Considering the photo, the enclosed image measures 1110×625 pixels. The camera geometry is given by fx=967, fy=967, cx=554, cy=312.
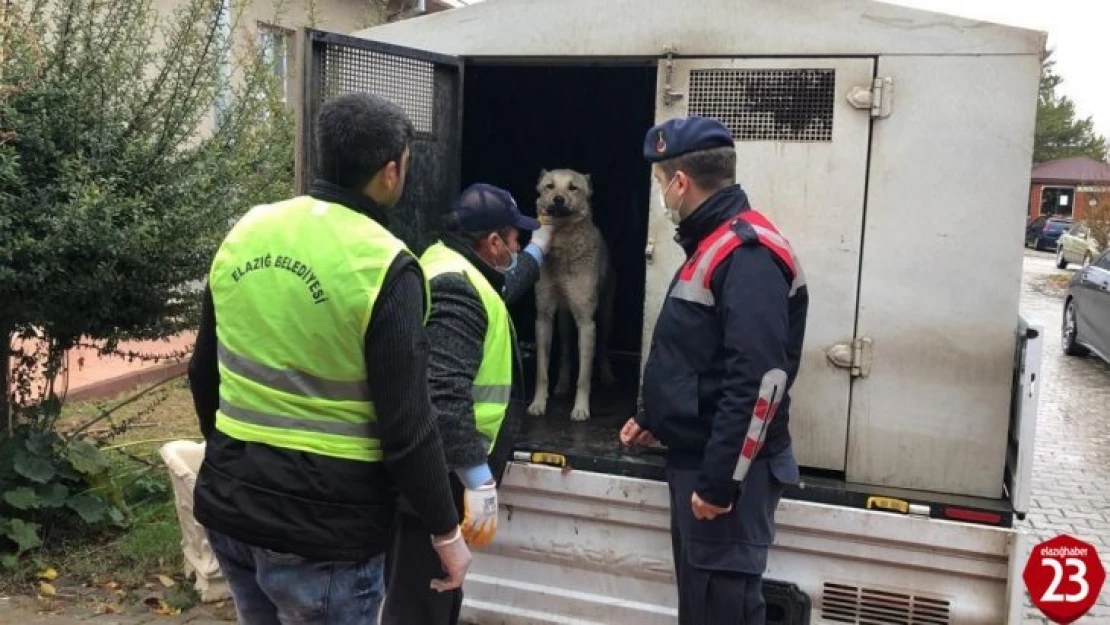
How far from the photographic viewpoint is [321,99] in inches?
154

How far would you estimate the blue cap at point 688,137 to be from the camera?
10.3 feet

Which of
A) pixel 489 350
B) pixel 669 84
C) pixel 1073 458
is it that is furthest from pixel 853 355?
pixel 1073 458

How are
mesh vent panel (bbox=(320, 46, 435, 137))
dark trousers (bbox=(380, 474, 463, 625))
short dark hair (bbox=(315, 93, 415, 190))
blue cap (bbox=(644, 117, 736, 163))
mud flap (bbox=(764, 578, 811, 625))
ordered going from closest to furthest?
short dark hair (bbox=(315, 93, 415, 190)), dark trousers (bbox=(380, 474, 463, 625)), blue cap (bbox=(644, 117, 736, 163)), mud flap (bbox=(764, 578, 811, 625)), mesh vent panel (bbox=(320, 46, 435, 137))

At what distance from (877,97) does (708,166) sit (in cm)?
91

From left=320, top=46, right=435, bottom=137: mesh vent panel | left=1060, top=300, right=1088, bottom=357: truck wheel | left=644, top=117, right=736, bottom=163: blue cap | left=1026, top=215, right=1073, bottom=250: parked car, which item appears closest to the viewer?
left=644, top=117, right=736, bottom=163: blue cap

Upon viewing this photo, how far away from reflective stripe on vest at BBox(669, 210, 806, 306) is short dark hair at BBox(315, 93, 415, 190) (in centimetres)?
115

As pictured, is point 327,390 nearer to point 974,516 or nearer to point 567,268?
point 974,516

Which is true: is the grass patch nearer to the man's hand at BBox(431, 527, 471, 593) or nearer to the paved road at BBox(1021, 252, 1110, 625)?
the man's hand at BBox(431, 527, 471, 593)

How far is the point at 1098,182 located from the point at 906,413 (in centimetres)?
2968

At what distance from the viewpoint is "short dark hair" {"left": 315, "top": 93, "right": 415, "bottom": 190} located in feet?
7.35

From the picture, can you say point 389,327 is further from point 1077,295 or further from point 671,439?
point 1077,295

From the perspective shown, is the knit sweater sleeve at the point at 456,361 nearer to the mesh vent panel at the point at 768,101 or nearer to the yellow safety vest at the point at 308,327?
the yellow safety vest at the point at 308,327

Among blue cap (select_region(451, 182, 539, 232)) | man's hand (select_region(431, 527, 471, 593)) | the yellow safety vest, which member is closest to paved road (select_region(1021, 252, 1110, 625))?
blue cap (select_region(451, 182, 539, 232))

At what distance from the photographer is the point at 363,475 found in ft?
7.26
